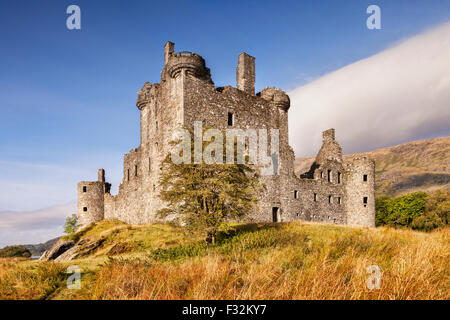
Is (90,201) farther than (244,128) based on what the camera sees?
Yes

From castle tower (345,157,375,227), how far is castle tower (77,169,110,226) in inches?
1276

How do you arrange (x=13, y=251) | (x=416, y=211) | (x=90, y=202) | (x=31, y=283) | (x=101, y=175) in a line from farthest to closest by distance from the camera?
(x=13, y=251)
(x=101, y=175)
(x=90, y=202)
(x=416, y=211)
(x=31, y=283)

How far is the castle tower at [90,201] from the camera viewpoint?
137 ft

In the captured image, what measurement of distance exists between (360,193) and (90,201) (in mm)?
35195

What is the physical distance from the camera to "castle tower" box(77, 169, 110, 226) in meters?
41.8

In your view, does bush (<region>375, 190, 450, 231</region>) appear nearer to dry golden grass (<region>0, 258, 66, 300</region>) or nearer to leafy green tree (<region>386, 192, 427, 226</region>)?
leafy green tree (<region>386, 192, 427, 226</region>)

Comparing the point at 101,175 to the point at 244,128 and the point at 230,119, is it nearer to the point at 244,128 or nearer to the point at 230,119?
the point at 230,119

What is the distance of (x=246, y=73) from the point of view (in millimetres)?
29469

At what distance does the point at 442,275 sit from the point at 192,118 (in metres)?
19.6

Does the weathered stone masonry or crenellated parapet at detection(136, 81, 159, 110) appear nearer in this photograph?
the weathered stone masonry

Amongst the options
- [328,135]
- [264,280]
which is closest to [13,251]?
[328,135]

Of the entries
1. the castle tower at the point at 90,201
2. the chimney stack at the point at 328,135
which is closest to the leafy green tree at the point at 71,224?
the castle tower at the point at 90,201

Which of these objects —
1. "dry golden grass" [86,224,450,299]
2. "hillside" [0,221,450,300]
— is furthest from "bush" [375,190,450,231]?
"dry golden grass" [86,224,450,299]
